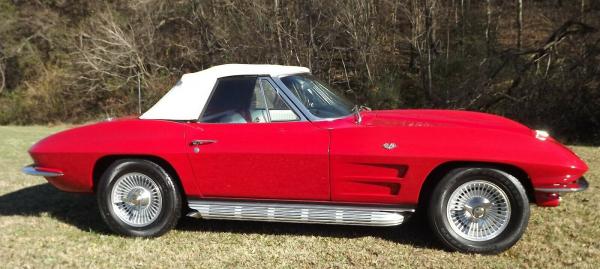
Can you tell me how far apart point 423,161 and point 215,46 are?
16738mm

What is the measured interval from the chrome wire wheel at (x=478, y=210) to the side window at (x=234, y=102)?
1.73m

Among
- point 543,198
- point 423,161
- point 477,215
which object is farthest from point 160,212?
point 543,198

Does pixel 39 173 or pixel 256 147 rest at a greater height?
pixel 256 147

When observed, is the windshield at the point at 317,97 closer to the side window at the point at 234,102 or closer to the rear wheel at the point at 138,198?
the side window at the point at 234,102

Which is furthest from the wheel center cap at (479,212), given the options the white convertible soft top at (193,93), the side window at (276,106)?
the white convertible soft top at (193,93)

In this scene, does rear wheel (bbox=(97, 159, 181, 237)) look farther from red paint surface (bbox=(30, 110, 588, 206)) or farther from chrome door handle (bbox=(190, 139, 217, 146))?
chrome door handle (bbox=(190, 139, 217, 146))

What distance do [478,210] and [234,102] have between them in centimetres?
222

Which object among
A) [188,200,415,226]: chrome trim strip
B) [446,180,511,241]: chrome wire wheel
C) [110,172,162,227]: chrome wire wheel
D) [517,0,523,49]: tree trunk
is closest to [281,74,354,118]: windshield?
[188,200,415,226]: chrome trim strip

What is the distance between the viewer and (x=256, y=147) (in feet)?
14.0

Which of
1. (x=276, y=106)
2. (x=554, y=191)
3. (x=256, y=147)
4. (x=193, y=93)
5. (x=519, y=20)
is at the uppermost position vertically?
(x=519, y=20)

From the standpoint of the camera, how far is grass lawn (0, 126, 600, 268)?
3986mm

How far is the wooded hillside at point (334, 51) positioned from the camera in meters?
13.1

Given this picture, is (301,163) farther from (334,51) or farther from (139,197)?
(334,51)

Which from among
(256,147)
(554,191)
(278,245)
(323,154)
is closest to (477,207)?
(554,191)
